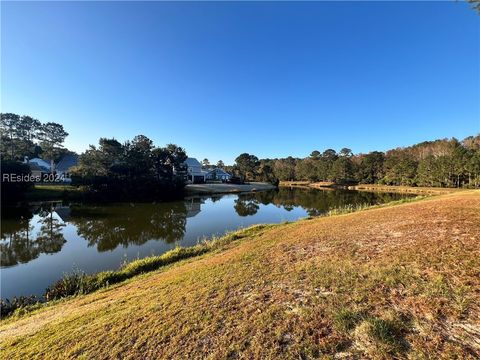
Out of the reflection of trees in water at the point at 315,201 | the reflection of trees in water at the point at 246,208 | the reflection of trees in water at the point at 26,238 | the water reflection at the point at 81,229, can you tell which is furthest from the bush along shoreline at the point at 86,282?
the reflection of trees in water at the point at 315,201

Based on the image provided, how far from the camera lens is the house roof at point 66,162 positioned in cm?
4312

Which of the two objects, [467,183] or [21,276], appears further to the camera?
[467,183]

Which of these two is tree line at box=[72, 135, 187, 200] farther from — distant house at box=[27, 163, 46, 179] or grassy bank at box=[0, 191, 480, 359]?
grassy bank at box=[0, 191, 480, 359]

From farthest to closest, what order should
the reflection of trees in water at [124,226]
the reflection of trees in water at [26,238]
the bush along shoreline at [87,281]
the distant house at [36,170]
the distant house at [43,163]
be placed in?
1. the distant house at [43,163]
2. the distant house at [36,170]
3. the reflection of trees in water at [124,226]
4. the reflection of trees in water at [26,238]
5. the bush along shoreline at [87,281]

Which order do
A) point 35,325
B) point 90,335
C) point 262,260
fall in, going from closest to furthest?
point 90,335 < point 35,325 < point 262,260

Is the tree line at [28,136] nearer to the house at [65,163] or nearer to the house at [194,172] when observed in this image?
the house at [65,163]

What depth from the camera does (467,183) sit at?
138 ft

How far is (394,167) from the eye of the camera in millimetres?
52438

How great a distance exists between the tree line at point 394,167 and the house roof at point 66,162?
41714mm

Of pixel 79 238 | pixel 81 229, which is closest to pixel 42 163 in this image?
pixel 81 229

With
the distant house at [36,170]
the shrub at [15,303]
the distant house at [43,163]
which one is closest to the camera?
the shrub at [15,303]

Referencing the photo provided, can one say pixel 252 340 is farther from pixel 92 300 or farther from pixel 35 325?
pixel 92 300

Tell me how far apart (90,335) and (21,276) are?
288 inches

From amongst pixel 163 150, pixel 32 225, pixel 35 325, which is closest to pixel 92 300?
pixel 35 325
